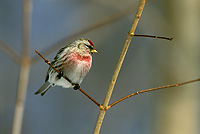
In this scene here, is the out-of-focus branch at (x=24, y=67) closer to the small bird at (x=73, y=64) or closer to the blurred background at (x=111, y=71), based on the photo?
the small bird at (x=73, y=64)

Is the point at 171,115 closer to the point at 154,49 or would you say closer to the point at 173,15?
the point at 154,49

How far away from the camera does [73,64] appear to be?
9.83ft

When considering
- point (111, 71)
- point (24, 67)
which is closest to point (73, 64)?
point (24, 67)

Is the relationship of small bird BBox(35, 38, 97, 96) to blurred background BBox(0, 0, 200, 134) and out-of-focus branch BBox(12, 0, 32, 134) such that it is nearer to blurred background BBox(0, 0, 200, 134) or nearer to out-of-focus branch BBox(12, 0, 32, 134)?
out-of-focus branch BBox(12, 0, 32, 134)

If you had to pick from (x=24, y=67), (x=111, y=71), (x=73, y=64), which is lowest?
(x=24, y=67)

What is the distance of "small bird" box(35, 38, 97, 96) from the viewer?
2979 mm

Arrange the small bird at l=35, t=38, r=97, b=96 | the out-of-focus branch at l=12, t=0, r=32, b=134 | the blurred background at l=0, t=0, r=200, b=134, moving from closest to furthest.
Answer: the out-of-focus branch at l=12, t=0, r=32, b=134 < the small bird at l=35, t=38, r=97, b=96 < the blurred background at l=0, t=0, r=200, b=134

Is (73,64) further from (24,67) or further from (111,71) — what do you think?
(111,71)

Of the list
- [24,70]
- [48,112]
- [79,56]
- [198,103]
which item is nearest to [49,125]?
[48,112]

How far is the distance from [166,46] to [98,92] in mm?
1922

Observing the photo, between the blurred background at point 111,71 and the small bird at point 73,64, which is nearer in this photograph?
the small bird at point 73,64

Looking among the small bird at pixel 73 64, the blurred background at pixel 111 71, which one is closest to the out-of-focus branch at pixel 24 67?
the small bird at pixel 73 64

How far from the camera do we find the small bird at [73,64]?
2.98m

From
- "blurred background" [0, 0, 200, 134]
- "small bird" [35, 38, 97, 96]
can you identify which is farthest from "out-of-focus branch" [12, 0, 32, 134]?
"blurred background" [0, 0, 200, 134]
